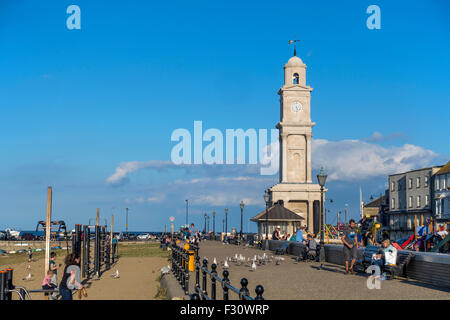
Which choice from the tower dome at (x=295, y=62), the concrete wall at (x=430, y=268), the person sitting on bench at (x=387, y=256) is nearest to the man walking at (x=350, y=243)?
the concrete wall at (x=430, y=268)

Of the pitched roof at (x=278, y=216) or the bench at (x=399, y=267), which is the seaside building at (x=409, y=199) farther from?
the bench at (x=399, y=267)

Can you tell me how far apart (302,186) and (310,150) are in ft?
22.1

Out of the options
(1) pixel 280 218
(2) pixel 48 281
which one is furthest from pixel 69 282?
(1) pixel 280 218

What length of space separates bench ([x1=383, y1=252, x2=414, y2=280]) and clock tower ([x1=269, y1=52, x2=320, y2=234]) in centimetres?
6092

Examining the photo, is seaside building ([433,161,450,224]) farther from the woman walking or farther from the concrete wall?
the woman walking

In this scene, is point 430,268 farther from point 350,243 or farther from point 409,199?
point 409,199

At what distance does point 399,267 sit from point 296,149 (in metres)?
66.8

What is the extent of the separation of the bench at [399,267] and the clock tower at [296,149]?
60918 millimetres

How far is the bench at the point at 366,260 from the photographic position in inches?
760
